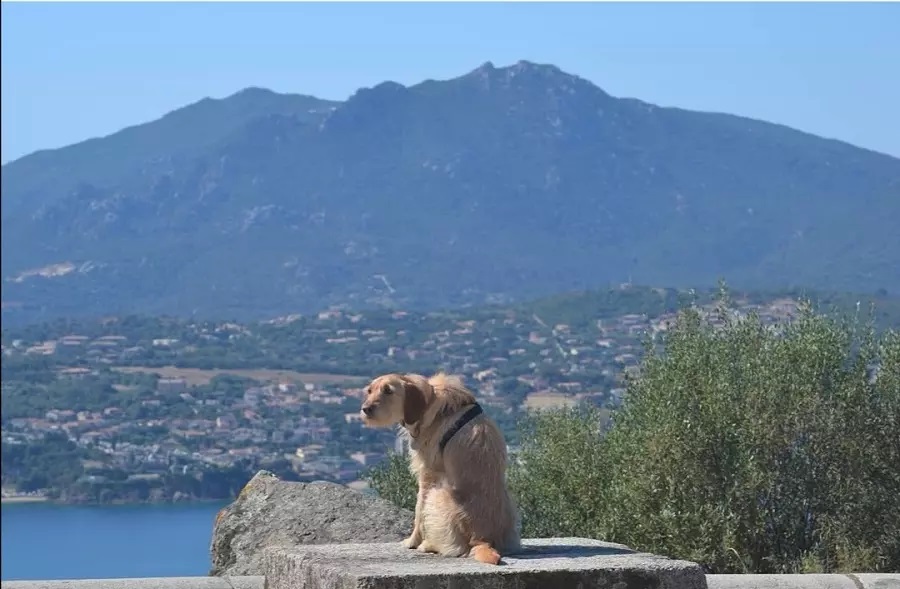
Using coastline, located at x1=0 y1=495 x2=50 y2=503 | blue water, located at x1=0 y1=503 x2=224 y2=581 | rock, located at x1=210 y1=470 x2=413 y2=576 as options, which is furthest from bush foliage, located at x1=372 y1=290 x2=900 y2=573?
coastline, located at x1=0 y1=495 x2=50 y2=503

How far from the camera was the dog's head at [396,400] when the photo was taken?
694 centimetres

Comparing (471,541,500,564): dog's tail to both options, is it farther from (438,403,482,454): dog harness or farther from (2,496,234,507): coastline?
(2,496,234,507): coastline

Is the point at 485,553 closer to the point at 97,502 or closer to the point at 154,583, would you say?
the point at 154,583

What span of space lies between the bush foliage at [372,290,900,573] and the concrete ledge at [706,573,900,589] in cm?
563

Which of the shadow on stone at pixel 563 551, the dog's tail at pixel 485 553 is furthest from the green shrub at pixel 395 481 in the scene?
the dog's tail at pixel 485 553

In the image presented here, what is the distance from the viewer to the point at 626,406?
672 inches

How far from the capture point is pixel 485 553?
21.9ft

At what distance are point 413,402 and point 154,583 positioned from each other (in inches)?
72.3

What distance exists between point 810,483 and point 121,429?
76.9 meters

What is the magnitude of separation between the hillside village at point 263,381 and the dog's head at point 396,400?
4419 centimetres

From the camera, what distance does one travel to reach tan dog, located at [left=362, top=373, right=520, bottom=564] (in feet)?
22.8

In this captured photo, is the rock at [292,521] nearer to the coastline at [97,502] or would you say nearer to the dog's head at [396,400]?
the dog's head at [396,400]

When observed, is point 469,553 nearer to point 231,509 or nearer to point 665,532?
point 231,509

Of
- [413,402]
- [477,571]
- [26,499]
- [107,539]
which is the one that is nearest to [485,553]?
[477,571]
